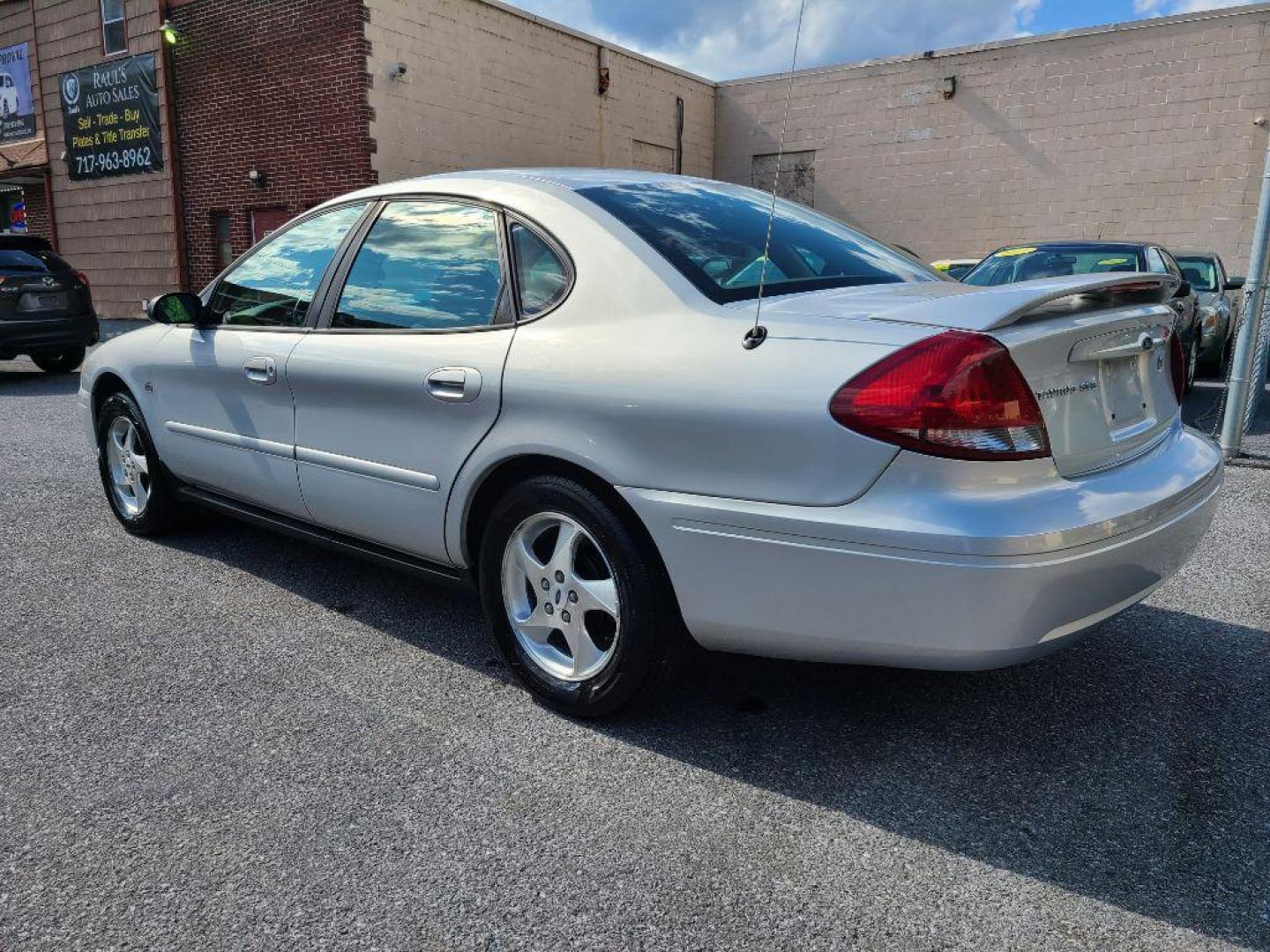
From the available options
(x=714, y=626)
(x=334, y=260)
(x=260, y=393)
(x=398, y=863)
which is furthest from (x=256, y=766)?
(x=334, y=260)

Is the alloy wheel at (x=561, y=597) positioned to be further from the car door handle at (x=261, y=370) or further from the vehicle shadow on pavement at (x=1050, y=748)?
the car door handle at (x=261, y=370)

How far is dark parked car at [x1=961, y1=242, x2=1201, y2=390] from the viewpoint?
27.6 feet

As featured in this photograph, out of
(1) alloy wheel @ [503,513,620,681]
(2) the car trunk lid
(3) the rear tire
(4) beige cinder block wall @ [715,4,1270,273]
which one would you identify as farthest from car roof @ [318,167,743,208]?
(4) beige cinder block wall @ [715,4,1270,273]

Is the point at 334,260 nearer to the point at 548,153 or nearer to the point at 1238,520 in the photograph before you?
the point at 1238,520

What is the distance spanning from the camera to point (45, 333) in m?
11.3

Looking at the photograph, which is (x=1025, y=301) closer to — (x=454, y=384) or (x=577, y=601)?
(x=577, y=601)

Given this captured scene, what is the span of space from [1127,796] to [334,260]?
3.02 meters

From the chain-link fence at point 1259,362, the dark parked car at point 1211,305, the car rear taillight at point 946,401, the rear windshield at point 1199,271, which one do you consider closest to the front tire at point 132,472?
the car rear taillight at point 946,401

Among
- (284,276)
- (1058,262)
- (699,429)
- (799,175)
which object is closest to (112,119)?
(799,175)

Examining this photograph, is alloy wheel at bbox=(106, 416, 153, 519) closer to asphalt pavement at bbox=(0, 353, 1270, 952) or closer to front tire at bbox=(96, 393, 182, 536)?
front tire at bbox=(96, 393, 182, 536)

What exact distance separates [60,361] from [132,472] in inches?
378

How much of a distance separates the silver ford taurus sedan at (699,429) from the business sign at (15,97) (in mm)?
20490

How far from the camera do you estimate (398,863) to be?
2.18 meters

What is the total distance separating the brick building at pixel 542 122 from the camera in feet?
49.9
